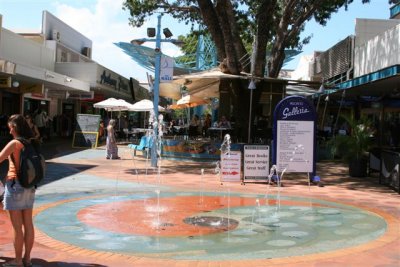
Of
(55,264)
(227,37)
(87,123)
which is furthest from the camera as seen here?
(87,123)

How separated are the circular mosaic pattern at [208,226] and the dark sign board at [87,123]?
14194mm

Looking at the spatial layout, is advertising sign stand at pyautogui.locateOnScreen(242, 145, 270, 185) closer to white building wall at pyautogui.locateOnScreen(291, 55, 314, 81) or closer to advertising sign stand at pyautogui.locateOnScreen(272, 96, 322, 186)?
advertising sign stand at pyautogui.locateOnScreen(272, 96, 322, 186)

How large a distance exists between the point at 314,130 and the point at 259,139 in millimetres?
7460

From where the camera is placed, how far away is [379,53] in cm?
2064

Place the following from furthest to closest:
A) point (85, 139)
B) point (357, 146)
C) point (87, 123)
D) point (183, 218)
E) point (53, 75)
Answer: point (87, 123) → point (85, 139) → point (53, 75) → point (357, 146) → point (183, 218)

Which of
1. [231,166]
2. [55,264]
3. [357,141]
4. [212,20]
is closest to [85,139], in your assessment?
[212,20]

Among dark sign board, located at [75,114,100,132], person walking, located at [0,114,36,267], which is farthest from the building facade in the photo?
person walking, located at [0,114,36,267]

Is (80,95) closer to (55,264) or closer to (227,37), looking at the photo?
(227,37)

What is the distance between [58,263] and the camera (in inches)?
211

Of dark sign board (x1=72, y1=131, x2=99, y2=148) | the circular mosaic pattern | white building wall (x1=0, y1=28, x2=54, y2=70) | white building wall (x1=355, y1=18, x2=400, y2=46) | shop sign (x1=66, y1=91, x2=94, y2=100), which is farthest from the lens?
shop sign (x1=66, y1=91, x2=94, y2=100)

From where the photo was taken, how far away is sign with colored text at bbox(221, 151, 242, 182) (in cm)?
1238

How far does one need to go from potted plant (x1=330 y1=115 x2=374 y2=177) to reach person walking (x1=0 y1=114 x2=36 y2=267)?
11.1 meters

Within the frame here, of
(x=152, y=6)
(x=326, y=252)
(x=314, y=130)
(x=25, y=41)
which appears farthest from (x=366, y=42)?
(x=326, y=252)

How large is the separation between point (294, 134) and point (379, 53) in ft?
33.6
